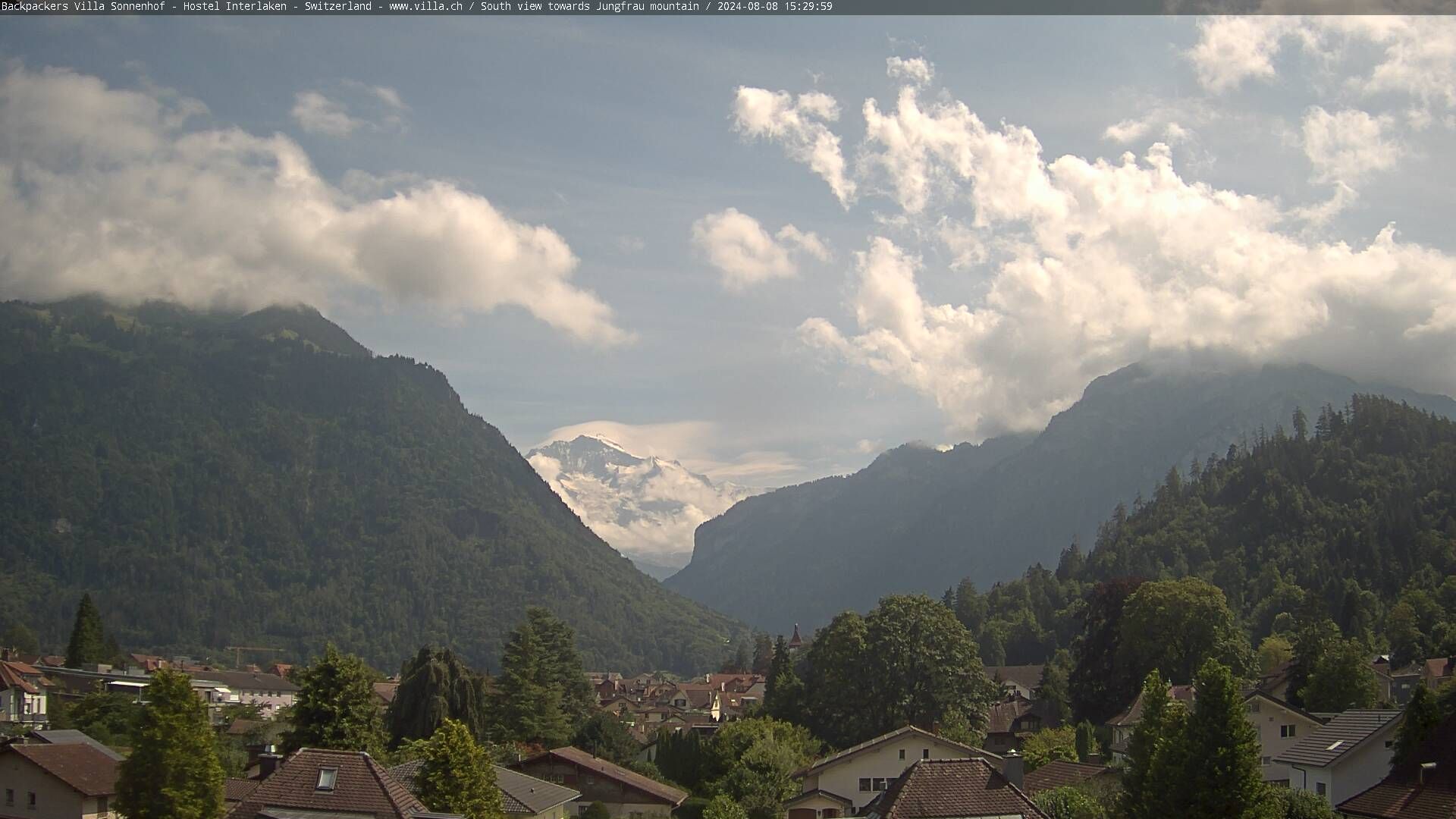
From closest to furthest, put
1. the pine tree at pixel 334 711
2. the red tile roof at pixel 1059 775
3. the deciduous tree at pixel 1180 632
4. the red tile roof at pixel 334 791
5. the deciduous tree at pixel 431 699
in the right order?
the red tile roof at pixel 334 791
the red tile roof at pixel 1059 775
the pine tree at pixel 334 711
the deciduous tree at pixel 431 699
the deciduous tree at pixel 1180 632

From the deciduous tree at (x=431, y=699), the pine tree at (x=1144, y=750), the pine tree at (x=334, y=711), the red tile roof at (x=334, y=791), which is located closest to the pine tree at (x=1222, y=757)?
the pine tree at (x=1144, y=750)

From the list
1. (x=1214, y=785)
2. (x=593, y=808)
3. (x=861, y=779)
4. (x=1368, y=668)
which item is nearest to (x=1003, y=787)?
(x=1214, y=785)

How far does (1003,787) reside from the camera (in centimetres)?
4234

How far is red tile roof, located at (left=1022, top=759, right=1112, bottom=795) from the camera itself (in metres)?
56.0

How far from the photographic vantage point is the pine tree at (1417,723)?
39.8 metres

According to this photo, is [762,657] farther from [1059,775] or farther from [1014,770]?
[1014,770]

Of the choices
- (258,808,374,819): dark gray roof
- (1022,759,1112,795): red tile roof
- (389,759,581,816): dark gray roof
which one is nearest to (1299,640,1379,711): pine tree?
(1022,759,1112,795): red tile roof

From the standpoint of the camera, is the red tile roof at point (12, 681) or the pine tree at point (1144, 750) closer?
the pine tree at point (1144, 750)

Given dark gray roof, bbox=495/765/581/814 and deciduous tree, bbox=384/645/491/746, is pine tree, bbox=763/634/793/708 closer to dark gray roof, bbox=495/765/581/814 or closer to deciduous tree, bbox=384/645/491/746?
deciduous tree, bbox=384/645/491/746

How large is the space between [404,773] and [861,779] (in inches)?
824

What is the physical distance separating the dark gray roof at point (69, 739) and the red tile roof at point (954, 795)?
97.1 feet

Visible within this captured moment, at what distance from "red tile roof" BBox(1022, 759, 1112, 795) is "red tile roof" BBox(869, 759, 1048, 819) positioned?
40.3ft

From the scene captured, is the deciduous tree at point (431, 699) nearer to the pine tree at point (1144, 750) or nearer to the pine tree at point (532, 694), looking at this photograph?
the pine tree at point (532, 694)

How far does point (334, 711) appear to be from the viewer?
57.8m
